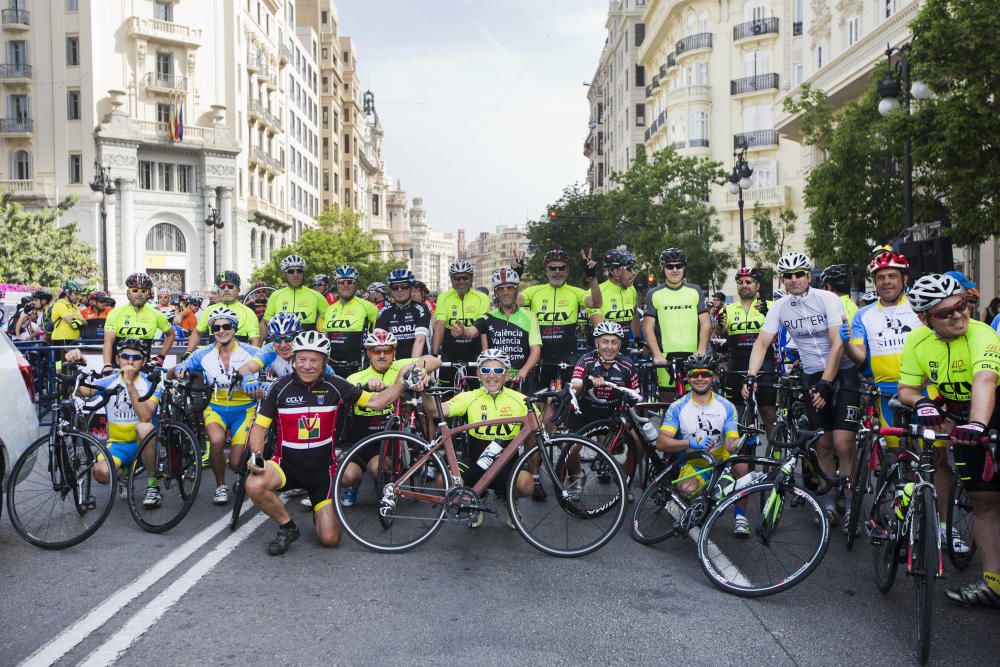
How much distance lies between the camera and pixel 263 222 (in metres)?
66.4

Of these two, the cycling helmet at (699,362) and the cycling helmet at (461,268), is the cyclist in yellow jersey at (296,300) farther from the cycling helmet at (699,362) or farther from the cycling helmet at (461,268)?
the cycling helmet at (699,362)

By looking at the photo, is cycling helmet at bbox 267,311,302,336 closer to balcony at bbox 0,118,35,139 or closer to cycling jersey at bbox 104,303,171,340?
cycling jersey at bbox 104,303,171,340

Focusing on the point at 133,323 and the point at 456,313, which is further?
the point at 133,323

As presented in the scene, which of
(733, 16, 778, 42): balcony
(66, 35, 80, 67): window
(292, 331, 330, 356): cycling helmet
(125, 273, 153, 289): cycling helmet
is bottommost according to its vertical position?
(292, 331, 330, 356): cycling helmet

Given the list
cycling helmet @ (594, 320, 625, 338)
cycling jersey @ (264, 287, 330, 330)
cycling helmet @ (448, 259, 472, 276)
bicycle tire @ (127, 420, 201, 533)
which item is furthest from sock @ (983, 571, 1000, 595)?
cycling jersey @ (264, 287, 330, 330)

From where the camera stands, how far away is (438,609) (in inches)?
211

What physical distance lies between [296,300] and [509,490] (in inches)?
211

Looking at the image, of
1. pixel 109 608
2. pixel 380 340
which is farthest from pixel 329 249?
pixel 109 608

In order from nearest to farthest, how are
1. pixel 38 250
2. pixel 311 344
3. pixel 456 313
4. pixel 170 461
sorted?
pixel 311 344 < pixel 170 461 < pixel 456 313 < pixel 38 250

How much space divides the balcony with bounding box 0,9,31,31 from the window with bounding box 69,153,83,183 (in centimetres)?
825

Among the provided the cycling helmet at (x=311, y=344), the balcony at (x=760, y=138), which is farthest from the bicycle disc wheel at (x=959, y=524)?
the balcony at (x=760, y=138)

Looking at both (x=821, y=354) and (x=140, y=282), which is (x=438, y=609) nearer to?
(x=821, y=354)

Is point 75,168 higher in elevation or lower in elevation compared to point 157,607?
higher

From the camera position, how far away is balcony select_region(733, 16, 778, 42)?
56094 mm
